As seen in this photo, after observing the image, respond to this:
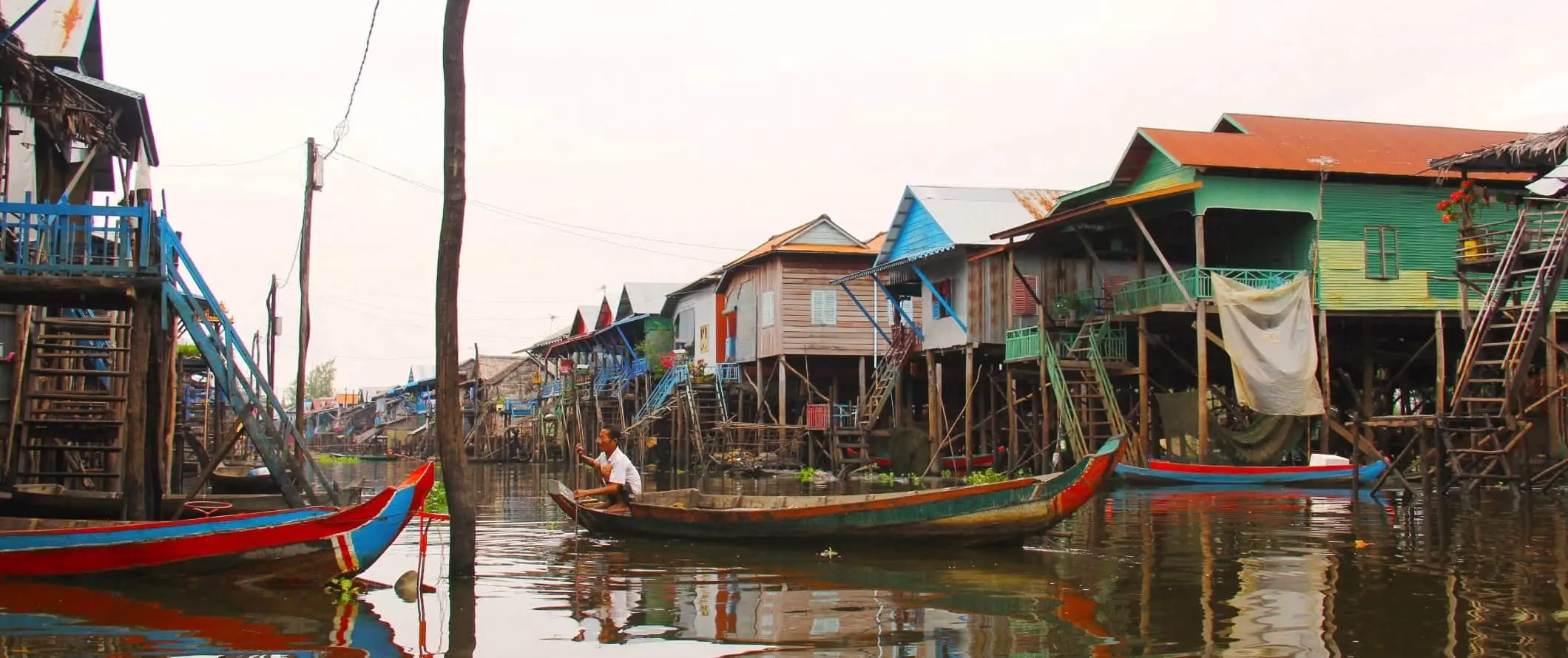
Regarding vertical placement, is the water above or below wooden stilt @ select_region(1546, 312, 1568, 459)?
below

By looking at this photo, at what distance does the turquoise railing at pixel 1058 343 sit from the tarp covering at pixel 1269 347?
2420 millimetres

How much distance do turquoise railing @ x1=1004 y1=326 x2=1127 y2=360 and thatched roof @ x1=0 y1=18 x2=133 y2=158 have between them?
15338 millimetres

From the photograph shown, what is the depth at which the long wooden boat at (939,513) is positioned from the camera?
1195 centimetres

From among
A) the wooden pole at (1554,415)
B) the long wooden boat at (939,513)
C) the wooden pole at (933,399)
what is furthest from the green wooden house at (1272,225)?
the long wooden boat at (939,513)

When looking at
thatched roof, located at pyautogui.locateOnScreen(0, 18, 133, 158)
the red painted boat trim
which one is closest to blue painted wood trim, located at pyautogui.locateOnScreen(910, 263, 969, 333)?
the red painted boat trim

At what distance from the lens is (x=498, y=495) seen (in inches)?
1007

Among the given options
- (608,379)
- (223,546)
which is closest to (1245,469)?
(223,546)

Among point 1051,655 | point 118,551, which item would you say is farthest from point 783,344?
→ point 1051,655

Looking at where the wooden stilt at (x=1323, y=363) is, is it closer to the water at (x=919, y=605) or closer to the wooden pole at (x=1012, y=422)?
the wooden pole at (x=1012, y=422)

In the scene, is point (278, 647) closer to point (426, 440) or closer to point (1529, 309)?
point (1529, 309)

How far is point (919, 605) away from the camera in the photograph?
30.8 ft

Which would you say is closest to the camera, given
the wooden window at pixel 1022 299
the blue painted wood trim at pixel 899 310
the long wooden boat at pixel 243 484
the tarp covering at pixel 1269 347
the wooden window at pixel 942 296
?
the long wooden boat at pixel 243 484

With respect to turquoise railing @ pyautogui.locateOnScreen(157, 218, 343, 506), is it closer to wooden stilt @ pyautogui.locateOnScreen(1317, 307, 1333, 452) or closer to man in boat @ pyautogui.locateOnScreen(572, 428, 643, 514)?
man in boat @ pyautogui.locateOnScreen(572, 428, 643, 514)

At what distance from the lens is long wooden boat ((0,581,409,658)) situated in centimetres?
795
